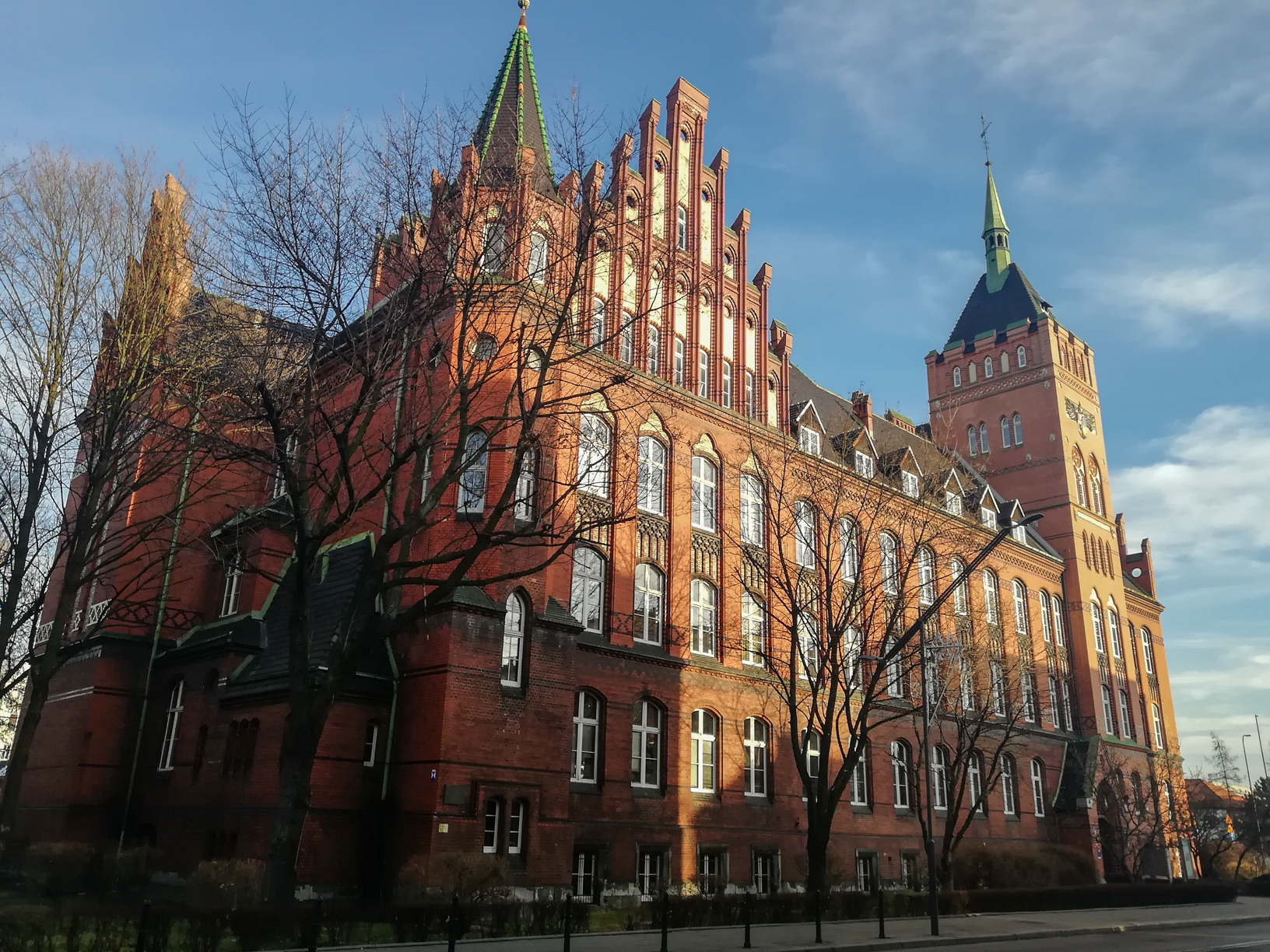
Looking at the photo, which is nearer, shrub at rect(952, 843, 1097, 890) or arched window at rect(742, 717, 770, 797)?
arched window at rect(742, 717, 770, 797)

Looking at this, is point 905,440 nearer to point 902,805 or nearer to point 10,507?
point 902,805

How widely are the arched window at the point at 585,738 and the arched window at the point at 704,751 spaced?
348 centimetres

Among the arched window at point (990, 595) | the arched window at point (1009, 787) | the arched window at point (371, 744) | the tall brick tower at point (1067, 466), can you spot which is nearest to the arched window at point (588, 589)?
the arched window at point (371, 744)

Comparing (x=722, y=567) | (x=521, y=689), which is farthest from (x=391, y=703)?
(x=722, y=567)

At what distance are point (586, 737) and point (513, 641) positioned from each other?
12.0 ft

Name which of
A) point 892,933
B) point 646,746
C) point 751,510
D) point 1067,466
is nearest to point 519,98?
point 751,510

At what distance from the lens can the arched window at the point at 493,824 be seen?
63.9ft

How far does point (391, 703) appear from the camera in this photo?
20.8m

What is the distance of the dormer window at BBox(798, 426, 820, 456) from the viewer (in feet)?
106

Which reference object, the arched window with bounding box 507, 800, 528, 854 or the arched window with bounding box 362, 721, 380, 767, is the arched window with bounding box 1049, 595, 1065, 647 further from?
the arched window with bounding box 362, 721, 380, 767

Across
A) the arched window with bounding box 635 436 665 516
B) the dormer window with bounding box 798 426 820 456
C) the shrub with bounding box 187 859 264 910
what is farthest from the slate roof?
the shrub with bounding box 187 859 264 910

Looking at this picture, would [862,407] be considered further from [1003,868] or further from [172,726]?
[172,726]

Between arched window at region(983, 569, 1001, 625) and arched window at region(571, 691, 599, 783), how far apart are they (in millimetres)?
21140

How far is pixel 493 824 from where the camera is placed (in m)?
19.7
